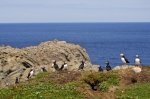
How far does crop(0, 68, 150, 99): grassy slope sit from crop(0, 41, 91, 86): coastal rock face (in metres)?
8.31

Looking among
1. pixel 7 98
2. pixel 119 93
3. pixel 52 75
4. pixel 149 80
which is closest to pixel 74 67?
pixel 52 75

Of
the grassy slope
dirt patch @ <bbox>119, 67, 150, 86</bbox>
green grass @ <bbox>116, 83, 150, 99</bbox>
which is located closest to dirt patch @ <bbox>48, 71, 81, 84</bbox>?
the grassy slope

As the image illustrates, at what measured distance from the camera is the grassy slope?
113ft

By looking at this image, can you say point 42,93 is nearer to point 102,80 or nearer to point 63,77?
point 102,80

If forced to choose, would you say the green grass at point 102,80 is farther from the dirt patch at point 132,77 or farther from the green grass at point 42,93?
the green grass at point 42,93

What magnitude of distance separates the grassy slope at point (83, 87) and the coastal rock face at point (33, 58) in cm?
831

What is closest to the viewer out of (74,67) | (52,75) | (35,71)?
(52,75)

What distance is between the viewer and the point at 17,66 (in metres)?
61.7

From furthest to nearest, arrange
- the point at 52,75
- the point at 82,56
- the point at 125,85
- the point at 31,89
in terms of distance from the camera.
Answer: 1. the point at 82,56
2. the point at 52,75
3. the point at 125,85
4. the point at 31,89

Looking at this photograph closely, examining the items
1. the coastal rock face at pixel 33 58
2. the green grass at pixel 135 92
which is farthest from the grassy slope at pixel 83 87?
the coastal rock face at pixel 33 58

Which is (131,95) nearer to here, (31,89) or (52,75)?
(31,89)

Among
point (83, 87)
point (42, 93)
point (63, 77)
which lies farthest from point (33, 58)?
point (42, 93)

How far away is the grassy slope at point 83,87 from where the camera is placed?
113ft

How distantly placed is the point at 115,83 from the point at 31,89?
31.7 ft
